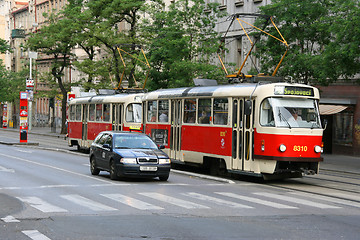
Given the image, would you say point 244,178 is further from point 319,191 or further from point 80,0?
point 80,0

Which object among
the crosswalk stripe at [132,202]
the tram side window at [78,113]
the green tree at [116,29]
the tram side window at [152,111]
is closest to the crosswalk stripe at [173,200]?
the crosswalk stripe at [132,202]

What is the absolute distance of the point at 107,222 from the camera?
12.4 metres

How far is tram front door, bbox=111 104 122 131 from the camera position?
112 feet

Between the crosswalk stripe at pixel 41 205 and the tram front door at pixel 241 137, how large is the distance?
7513 millimetres

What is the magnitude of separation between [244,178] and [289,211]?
8720 mm

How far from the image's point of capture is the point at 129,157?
2039cm

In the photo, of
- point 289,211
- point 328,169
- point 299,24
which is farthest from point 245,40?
point 289,211

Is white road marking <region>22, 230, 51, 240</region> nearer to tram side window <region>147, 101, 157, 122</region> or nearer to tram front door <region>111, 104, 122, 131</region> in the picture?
tram side window <region>147, 101, 157, 122</region>

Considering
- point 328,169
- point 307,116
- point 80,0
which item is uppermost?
point 80,0


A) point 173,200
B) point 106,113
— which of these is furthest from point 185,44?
point 173,200

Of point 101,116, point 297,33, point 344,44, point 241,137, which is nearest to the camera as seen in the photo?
point 241,137

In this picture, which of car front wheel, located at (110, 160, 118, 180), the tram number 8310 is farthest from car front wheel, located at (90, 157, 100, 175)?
the tram number 8310

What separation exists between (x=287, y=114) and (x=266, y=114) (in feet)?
1.95

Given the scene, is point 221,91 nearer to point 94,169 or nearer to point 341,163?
point 94,169
